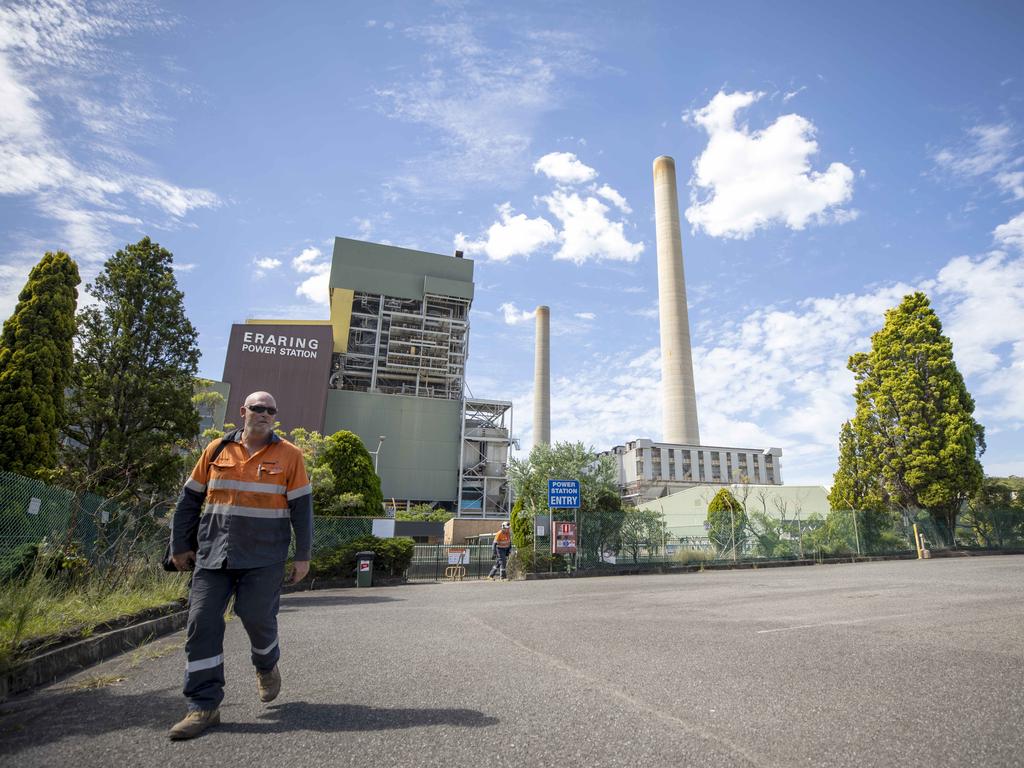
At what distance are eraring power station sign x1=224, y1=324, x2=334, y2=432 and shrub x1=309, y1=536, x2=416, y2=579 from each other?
4235cm

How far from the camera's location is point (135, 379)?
16.0 meters

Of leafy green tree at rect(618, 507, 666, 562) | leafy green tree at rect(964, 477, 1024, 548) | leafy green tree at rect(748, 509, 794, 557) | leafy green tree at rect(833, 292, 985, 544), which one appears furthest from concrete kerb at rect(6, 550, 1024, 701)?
leafy green tree at rect(964, 477, 1024, 548)

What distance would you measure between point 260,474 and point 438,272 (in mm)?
70247

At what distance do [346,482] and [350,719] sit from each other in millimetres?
21027

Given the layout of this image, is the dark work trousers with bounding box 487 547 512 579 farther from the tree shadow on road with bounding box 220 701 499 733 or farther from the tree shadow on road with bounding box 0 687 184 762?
the tree shadow on road with bounding box 220 701 499 733

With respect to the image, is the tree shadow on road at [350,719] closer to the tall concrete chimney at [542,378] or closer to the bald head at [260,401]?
the bald head at [260,401]

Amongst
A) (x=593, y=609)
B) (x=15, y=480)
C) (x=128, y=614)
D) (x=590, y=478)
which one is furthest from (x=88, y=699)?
(x=590, y=478)

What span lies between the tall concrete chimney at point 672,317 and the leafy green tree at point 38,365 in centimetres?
5198

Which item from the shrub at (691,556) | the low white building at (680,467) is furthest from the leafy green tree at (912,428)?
the low white building at (680,467)

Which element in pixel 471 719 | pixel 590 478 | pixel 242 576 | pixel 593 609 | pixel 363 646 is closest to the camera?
pixel 471 719

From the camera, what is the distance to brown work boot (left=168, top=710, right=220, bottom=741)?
2883 mm

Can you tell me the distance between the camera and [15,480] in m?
7.22

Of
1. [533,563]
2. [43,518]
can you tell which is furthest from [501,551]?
[43,518]

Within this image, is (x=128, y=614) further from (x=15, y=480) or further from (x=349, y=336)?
(x=349, y=336)
